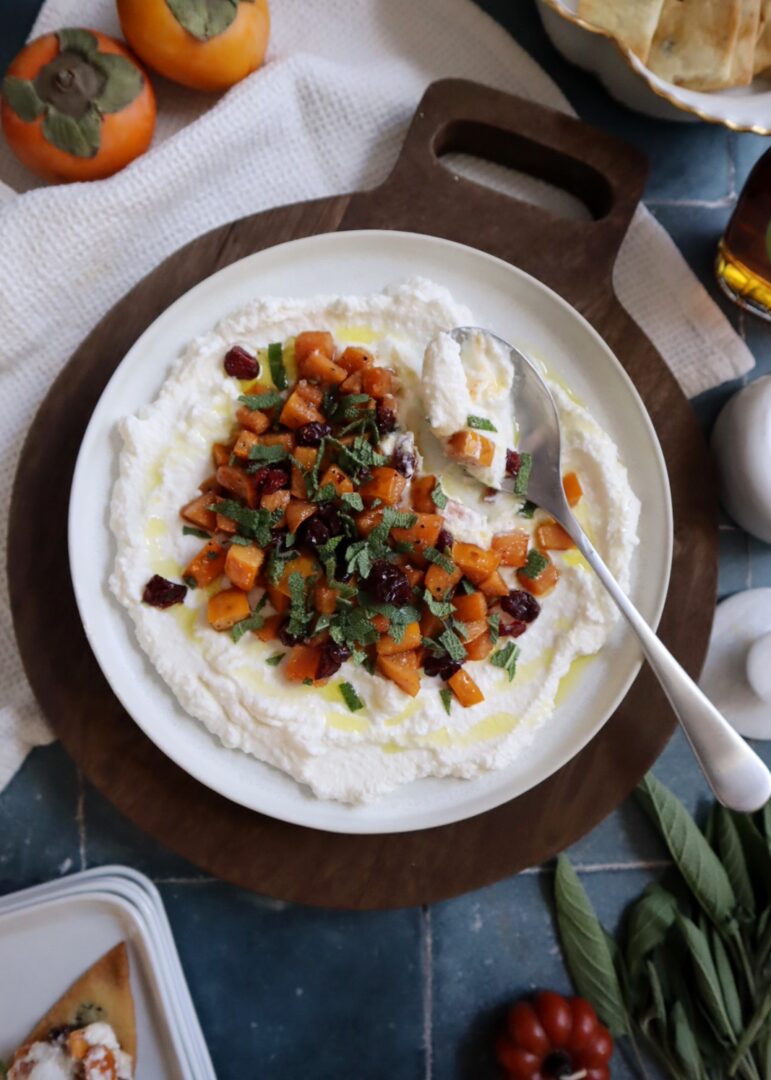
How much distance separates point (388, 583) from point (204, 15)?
1.66 metres

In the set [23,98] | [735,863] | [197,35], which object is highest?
[197,35]

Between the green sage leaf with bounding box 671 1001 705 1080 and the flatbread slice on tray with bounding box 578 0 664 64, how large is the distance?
2.76m

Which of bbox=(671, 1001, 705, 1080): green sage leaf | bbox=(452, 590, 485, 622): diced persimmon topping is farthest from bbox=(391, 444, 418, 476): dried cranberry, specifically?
bbox=(671, 1001, 705, 1080): green sage leaf

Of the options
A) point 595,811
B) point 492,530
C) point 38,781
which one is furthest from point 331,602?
point 38,781

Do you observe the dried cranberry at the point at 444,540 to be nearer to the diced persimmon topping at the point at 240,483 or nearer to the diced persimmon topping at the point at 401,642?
the diced persimmon topping at the point at 401,642

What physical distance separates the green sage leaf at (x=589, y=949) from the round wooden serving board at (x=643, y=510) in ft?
1.09

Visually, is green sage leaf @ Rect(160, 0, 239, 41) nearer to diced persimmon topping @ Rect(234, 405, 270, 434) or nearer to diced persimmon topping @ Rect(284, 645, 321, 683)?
diced persimmon topping @ Rect(234, 405, 270, 434)

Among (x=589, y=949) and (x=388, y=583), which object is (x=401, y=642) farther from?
(x=589, y=949)

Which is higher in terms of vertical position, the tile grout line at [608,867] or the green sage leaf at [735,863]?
the green sage leaf at [735,863]

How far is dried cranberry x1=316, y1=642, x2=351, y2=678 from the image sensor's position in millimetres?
2418

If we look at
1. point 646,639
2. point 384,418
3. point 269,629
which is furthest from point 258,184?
point 646,639

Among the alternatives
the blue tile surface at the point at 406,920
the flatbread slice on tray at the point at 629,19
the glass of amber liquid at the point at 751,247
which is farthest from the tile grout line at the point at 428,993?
the flatbread slice on tray at the point at 629,19

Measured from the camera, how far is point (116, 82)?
2.62 m

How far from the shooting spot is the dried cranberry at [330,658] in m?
2.42
